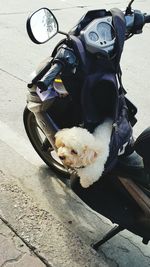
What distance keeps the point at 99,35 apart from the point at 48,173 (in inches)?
62.6

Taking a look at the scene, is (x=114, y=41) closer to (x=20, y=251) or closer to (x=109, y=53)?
(x=109, y=53)

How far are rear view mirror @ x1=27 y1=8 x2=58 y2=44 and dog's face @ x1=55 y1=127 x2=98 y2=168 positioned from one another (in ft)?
1.55

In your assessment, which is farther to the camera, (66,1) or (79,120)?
(66,1)

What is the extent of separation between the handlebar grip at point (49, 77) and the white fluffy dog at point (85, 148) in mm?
302

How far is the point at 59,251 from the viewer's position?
260 cm

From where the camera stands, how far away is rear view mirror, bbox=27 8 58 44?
200 cm

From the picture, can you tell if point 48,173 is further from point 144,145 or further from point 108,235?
point 144,145

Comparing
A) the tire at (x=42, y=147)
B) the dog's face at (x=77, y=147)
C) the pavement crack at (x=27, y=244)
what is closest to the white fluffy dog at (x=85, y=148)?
the dog's face at (x=77, y=147)

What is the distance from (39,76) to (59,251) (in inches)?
46.9

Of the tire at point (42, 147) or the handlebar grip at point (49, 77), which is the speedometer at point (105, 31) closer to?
the handlebar grip at point (49, 77)

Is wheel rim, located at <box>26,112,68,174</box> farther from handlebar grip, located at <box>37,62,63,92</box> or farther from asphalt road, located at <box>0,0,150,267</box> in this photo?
handlebar grip, located at <box>37,62,63,92</box>

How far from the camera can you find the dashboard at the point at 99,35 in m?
1.93

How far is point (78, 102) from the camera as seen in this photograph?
212 centimetres

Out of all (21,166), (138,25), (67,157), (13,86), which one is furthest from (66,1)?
(67,157)
